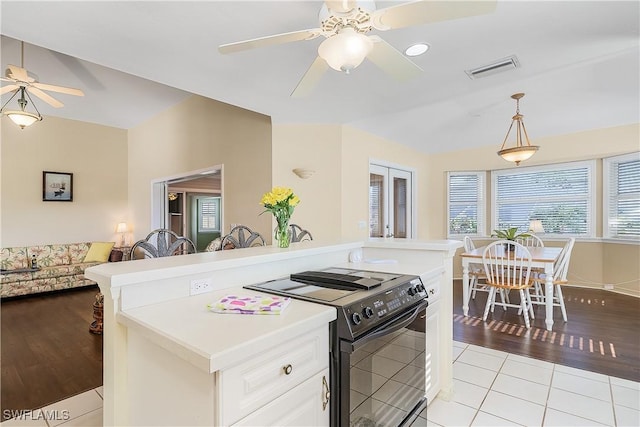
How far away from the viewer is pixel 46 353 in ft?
9.53

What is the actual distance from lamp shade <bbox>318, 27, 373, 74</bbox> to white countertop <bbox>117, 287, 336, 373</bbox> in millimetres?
1204

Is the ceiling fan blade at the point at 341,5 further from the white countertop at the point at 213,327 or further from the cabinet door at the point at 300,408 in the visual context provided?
the cabinet door at the point at 300,408

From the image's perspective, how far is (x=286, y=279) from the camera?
1.76m

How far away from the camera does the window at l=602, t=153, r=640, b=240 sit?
15.4ft

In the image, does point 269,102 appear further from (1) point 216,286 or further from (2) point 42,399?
(2) point 42,399

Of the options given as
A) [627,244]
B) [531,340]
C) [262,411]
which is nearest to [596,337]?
[531,340]

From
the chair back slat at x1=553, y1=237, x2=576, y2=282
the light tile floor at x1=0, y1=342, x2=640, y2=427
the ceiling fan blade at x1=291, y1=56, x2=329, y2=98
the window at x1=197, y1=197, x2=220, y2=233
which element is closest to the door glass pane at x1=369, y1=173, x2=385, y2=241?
the chair back slat at x1=553, y1=237, x2=576, y2=282

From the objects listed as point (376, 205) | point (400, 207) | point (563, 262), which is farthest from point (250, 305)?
point (400, 207)

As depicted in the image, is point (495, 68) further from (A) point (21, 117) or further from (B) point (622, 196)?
(A) point (21, 117)

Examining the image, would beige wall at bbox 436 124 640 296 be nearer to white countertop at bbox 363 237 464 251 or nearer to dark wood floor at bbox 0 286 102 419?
white countertop at bbox 363 237 464 251

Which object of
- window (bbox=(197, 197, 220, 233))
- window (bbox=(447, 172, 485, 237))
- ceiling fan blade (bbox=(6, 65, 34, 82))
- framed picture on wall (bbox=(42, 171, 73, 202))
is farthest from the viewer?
window (bbox=(197, 197, 220, 233))

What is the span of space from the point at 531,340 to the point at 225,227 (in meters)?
4.10

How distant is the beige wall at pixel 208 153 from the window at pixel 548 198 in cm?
462

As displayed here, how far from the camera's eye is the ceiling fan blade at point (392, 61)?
174 cm
